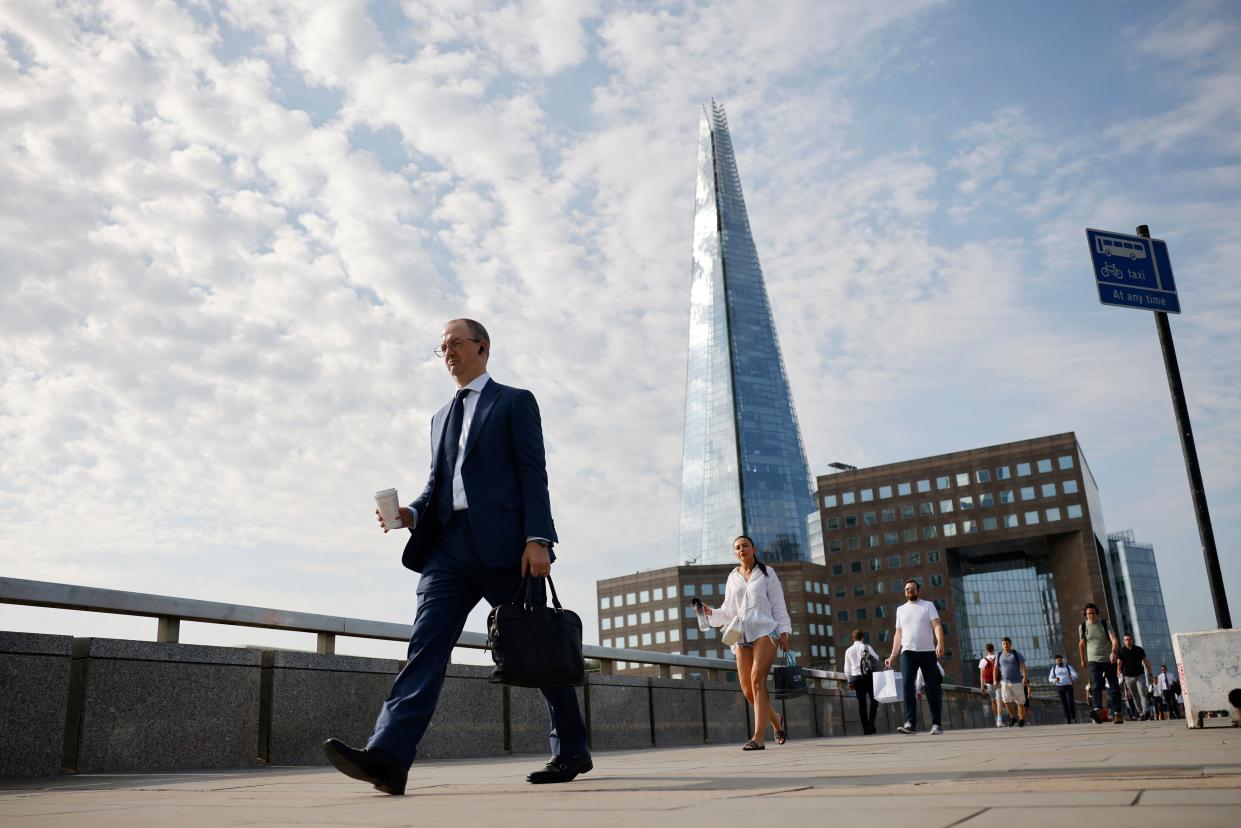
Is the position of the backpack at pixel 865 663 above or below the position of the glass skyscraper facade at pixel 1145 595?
below

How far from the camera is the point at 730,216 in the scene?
569 feet

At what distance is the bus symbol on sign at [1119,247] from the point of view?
35.4ft

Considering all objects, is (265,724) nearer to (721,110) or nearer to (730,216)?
(730,216)

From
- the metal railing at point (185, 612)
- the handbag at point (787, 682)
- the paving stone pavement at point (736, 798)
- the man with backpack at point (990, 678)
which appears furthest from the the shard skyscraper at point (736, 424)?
the paving stone pavement at point (736, 798)

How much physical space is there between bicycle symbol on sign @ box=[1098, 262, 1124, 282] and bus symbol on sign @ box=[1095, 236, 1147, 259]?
5.9 inches

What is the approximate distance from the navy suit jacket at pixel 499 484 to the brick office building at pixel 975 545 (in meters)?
96.3

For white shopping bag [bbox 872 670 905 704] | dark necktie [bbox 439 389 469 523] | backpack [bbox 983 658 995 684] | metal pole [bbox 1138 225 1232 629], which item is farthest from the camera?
backpack [bbox 983 658 995 684]

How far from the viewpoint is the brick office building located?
96.6 m

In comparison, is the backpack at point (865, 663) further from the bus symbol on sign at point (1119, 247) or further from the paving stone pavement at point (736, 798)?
the paving stone pavement at point (736, 798)

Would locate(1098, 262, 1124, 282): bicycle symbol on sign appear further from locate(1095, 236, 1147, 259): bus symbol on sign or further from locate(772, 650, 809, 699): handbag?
locate(772, 650, 809, 699): handbag

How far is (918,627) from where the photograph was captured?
12.4 metres

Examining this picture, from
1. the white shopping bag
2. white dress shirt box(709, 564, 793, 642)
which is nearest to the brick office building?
the white shopping bag

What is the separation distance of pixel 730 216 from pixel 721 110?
116 ft

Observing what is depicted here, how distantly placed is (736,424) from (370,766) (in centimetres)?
14979
